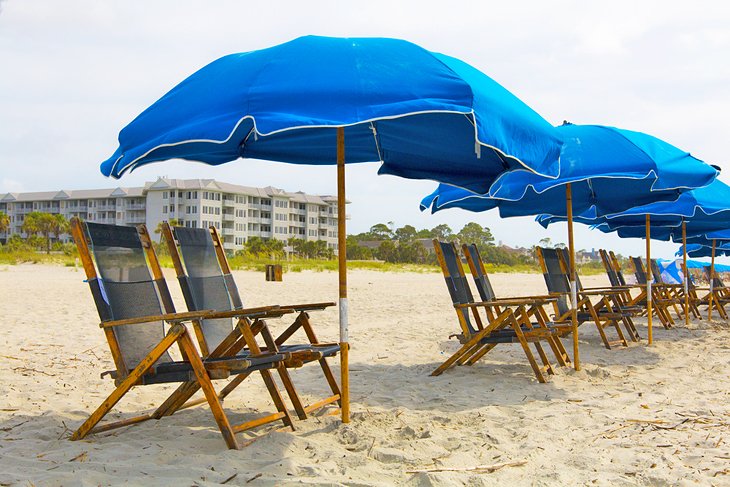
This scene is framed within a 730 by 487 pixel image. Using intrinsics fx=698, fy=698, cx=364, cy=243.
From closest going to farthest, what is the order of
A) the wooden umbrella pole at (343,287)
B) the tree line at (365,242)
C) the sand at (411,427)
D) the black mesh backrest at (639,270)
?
the sand at (411,427), the wooden umbrella pole at (343,287), the black mesh backrest at (639,270), the tree line at (365,242)

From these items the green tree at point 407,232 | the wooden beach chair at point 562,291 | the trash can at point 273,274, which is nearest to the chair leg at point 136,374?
the wooden beach chair at point 562,291

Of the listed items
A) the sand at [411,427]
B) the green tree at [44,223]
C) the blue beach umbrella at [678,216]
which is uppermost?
the green tree at [44,223]

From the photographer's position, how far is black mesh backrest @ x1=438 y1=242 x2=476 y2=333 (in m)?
5.84

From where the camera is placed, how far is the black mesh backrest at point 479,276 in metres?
6.21

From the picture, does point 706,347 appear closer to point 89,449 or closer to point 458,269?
point 458,269

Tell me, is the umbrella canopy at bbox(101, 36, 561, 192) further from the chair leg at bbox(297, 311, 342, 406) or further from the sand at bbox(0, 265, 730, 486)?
the sand at bbox(0, 265, 730, 486)

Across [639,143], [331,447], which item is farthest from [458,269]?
[331,447]

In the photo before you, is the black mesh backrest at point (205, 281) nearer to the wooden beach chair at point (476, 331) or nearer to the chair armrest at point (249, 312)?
the chair armrest at point (249, 312)

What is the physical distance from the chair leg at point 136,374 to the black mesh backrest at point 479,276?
11.1 ft

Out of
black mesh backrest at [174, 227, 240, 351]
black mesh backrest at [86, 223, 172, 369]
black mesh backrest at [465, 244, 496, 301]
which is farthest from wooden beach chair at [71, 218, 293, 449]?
black mesh backrest at [465, 244, 496, 301]

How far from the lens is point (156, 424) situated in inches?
156

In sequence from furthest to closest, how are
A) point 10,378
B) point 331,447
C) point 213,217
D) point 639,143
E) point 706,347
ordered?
point 213,217
point 706,347
point 639,143
point 10,378
point 331,447

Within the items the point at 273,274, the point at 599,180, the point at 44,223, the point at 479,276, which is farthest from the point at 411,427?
the point at 44,223

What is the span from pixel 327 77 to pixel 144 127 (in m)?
0.93
